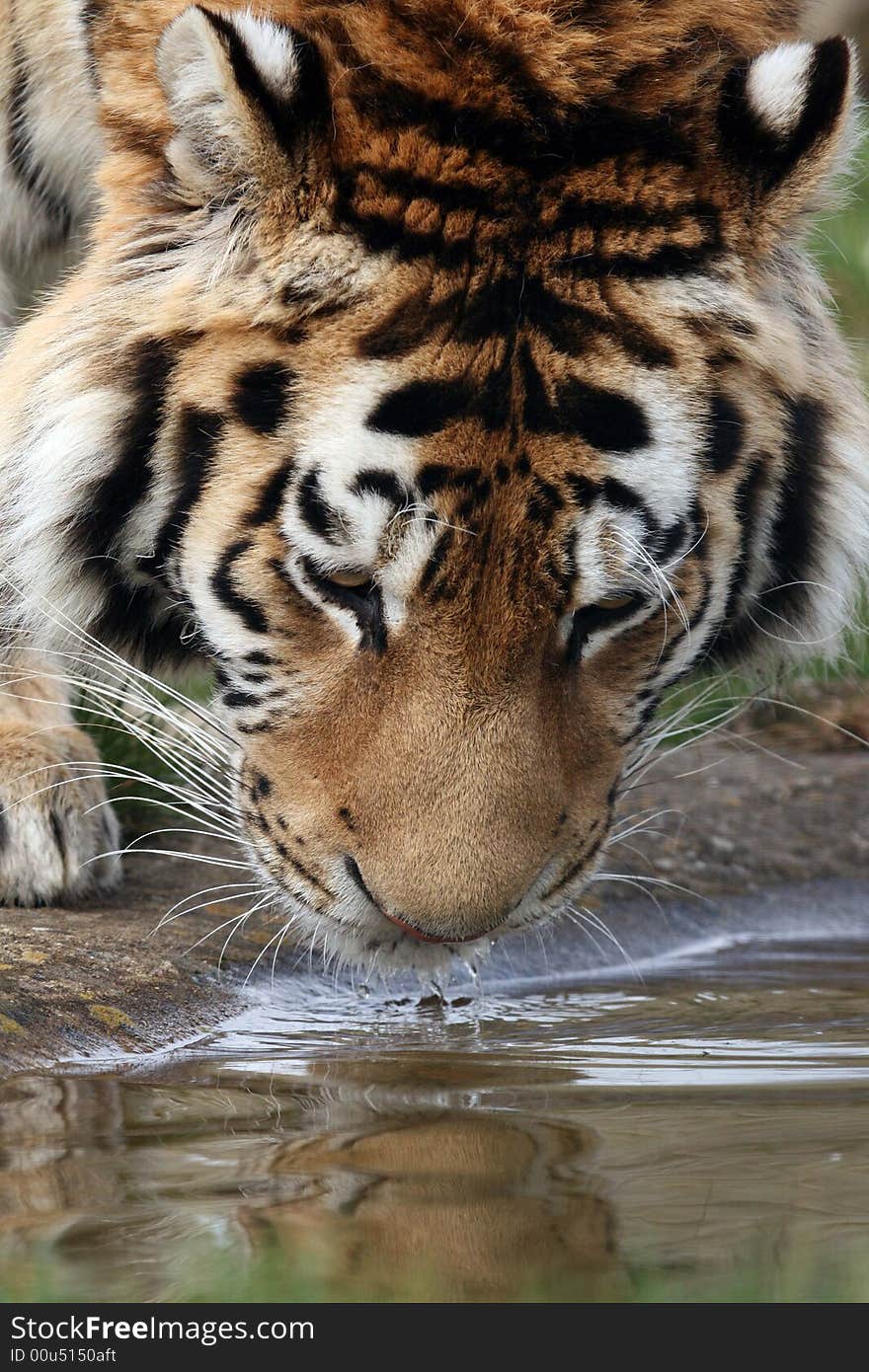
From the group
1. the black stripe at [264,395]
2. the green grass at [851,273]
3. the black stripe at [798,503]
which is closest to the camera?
the black stripe at [264,395]

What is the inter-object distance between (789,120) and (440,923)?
1275mm

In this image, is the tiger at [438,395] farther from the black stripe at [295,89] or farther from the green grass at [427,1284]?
the green grass at [427,1284]

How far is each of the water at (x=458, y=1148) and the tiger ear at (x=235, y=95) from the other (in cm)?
131

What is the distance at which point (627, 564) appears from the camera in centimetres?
265

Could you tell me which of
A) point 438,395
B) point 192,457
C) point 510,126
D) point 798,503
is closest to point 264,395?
point 192,457

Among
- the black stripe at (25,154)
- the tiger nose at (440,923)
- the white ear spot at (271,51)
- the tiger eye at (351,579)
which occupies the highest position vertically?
the white ear spot at (271,51)

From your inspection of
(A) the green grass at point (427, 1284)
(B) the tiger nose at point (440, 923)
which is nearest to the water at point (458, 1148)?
(A) the green grass at point (427, 1284)

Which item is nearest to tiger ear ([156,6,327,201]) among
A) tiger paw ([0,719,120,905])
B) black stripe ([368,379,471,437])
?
black stripe ([368,379,471,437])

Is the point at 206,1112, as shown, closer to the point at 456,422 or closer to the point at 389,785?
the point at 389,785

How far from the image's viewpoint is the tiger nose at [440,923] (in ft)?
8.30

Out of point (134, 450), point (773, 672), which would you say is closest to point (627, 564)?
point (134, 450)

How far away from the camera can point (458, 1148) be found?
7.18 feet

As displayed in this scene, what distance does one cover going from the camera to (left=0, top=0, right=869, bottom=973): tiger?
2.56 m

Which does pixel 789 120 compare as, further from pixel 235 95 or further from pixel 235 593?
pixel 235 593
